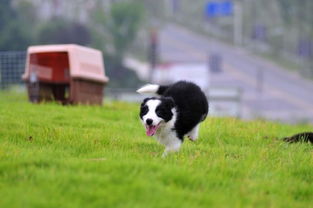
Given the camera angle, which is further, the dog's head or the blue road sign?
the blue road sign

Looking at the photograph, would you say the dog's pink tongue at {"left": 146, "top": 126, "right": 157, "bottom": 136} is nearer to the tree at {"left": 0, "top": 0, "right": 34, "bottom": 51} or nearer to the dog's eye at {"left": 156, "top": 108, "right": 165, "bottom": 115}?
the dog's eye at {"left": 156, "top": 108, "right": 165, "bottom": 115}

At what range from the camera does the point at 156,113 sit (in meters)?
6.62

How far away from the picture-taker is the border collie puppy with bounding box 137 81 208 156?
668 cm

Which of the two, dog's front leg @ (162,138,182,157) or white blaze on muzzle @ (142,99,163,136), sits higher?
white blaze on muzzle @ (142,99,163,136)

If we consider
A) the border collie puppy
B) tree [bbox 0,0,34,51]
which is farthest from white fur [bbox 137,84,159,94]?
tree [bbox 0,0,34,51]

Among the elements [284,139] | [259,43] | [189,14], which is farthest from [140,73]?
[284,139]

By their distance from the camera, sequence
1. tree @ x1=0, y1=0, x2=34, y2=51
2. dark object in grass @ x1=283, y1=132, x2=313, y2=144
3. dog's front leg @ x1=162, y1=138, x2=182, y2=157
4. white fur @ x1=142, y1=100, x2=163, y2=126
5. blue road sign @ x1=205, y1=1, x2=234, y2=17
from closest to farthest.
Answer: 1. white fur @ x1=142, y1=100, x2=163, y2=126
2. dog's front leg @ x1=162, y1=138, x2=182, y2=157
3. dark object in grass @ x1=283, y1=132, x2=313, y2=144
4. tree @ x1=0, y1=0, x2=34, y2=51
5. blue road sign @ x1=205, y1=1, x2=234, y2=17

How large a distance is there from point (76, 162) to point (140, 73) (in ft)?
157

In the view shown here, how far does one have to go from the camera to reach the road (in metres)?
43.9

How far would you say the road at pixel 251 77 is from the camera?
144ft

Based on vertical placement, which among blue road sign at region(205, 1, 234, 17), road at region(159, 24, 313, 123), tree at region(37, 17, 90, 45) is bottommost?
road at region(159, 24, 313, 123)

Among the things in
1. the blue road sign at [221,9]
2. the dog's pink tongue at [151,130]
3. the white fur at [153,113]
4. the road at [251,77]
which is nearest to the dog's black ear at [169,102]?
the white fur at [153,113]

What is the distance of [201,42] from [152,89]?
6431cm

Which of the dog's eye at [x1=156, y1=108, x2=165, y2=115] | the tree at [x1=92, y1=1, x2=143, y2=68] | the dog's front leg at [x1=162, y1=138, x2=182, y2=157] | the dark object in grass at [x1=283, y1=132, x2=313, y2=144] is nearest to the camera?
the dog's eye at [x1=156, y1=108, x2=165, y2=115]
